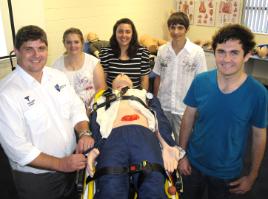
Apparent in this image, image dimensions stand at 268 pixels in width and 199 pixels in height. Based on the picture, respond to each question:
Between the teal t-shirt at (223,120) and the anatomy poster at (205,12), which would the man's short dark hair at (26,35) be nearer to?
the teal t-shirt at (223,120)

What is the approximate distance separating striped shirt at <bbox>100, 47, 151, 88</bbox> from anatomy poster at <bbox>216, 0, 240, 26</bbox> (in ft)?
9.92

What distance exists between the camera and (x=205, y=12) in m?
5.25

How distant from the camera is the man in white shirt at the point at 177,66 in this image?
2.39 metres

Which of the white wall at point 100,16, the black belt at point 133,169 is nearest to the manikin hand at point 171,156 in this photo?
the black belt at point 133,169

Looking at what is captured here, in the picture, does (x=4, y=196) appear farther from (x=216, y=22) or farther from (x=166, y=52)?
(x=216, y=22)

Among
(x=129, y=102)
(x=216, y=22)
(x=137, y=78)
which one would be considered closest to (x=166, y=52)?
(x=137, y=78)

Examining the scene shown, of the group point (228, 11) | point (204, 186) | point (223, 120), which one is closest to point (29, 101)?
point (223, 120)

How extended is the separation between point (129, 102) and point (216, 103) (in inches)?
26.3

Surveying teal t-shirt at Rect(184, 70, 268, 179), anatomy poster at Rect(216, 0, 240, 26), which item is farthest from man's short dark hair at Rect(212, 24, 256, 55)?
anatomy poster at Rect(216, 0, 240, 26)

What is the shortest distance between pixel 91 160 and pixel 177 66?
1241 millimetres

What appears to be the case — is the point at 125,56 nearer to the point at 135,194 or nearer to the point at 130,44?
the point at 130,44

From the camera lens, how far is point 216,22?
16.9 feet

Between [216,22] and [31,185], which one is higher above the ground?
[216,22]

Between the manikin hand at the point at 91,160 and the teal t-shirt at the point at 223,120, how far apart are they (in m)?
0.60
